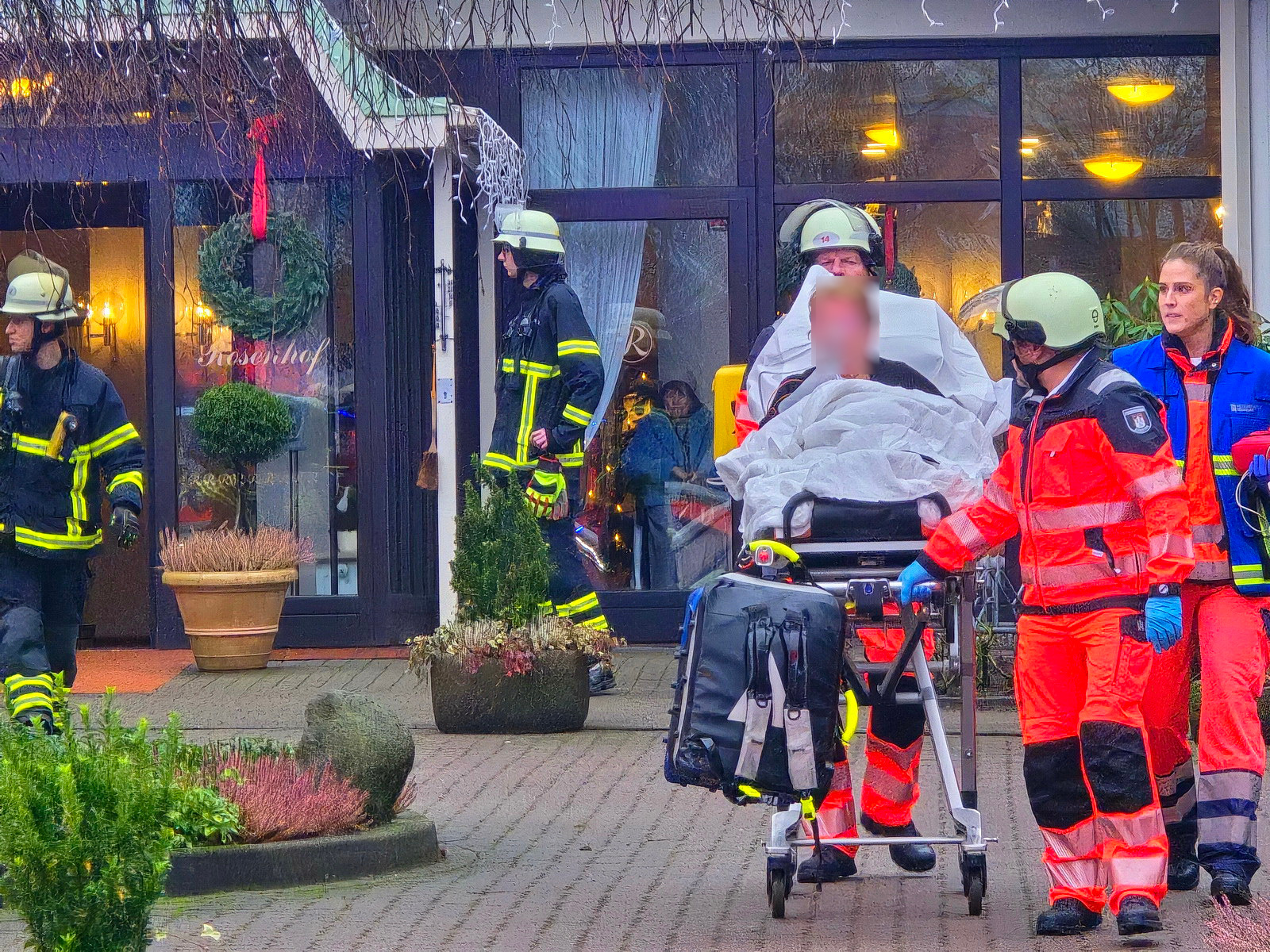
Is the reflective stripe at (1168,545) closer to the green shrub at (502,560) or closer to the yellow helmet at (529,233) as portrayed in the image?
the green shrub at (502,560)

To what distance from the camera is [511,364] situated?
10.4 meters

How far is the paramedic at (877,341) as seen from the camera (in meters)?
6.27

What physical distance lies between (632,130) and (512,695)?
15.1 feet

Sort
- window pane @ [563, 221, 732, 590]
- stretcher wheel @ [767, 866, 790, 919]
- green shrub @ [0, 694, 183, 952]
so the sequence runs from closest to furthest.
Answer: green shrub @ [0, 694, 183, 952], stretcher wheel @ [767, 866, 790, 919], window pane @ [563, 221, 732, 590]

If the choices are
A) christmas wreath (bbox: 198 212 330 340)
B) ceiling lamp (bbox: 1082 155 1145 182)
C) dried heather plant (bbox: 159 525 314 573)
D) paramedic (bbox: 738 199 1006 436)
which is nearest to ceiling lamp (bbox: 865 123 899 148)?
ceiling lamp (bbox: 1082 155 1145 182)

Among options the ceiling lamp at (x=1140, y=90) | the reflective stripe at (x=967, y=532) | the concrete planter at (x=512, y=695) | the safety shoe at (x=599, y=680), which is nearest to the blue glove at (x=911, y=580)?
the reflective stripe at (x=967, y=532)

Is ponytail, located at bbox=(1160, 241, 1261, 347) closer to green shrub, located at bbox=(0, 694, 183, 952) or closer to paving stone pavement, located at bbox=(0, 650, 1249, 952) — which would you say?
paving stone pavement, located at bbox=(0, 650, 1249, 952)

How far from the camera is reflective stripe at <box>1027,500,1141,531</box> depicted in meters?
5.48

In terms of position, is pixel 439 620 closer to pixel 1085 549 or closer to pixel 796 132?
pixel 796 132

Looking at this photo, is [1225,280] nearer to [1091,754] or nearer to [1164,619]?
[1164,619]

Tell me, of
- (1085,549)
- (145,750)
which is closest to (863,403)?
(1085,549)

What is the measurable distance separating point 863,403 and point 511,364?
15.1ft

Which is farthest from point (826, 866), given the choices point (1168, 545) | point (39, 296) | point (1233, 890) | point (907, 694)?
point (39, 296)

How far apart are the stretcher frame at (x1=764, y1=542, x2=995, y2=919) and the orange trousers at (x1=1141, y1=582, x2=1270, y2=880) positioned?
61 cm
